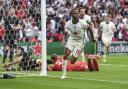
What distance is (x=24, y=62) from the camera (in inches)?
741

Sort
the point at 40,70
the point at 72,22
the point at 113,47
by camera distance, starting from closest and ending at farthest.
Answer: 1. the point at 72,22
2. the point at 40,70
3. the point at 113,47

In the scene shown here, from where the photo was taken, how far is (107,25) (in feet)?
86.7

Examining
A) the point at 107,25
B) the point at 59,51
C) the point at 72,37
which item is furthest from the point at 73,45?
the point at 59,51

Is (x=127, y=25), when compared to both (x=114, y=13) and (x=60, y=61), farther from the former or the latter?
(x=60, y=61)

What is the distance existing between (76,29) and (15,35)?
4.20 meters

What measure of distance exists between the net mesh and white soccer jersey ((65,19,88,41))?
1585 millimetres

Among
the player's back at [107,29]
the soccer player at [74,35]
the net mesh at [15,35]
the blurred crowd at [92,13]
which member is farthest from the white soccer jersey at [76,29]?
the blurred crowd at [92,13]

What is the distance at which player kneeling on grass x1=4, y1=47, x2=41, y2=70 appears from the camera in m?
18.5

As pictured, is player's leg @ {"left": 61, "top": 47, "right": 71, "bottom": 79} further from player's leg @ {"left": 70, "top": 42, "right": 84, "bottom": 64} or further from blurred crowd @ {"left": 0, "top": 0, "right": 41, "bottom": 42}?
blurred crowd @ {"left": 0, "top": 0, "right": 41, "bottom": 42}

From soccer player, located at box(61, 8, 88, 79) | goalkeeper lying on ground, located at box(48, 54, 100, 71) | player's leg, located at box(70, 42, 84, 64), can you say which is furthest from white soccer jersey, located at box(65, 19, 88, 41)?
goalkeeper lying on ground, located at box(48, 54, 100, 71)

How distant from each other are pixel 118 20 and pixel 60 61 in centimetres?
1822

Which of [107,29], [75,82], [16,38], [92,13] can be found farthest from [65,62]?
[92,13]

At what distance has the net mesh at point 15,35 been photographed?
18.3m

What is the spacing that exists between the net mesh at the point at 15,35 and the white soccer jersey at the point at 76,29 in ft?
5.20
